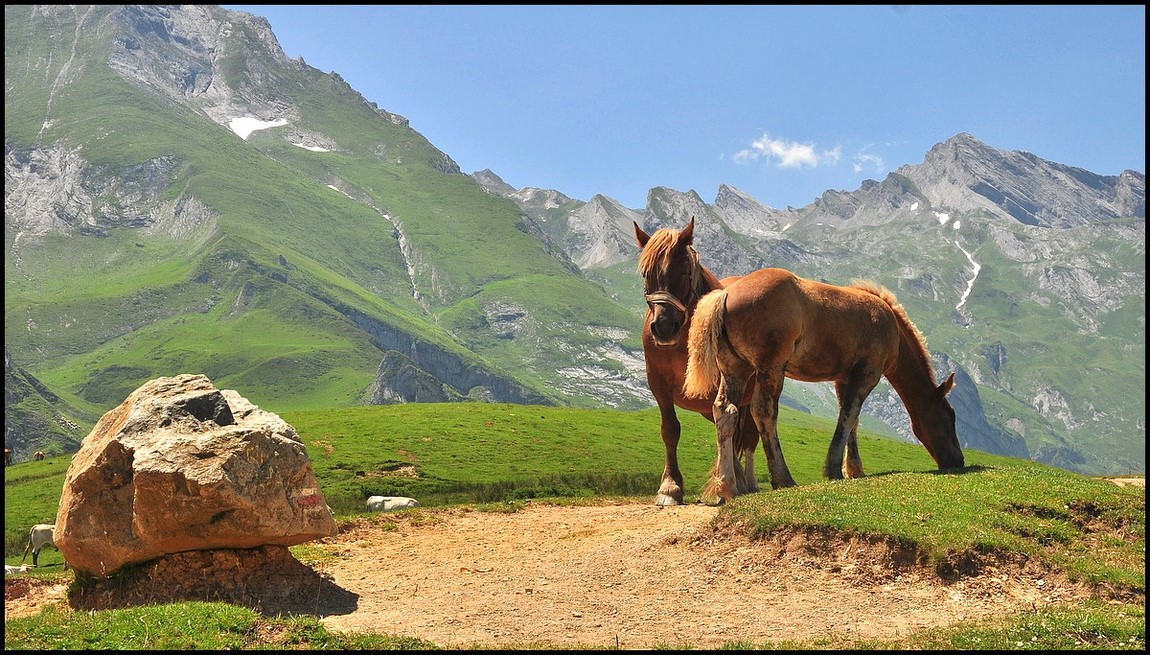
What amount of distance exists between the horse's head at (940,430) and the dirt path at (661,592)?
22.3ft

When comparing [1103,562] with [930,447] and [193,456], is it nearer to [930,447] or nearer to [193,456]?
[930,447]

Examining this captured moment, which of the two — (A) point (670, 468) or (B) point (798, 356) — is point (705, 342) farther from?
(A) point (670, 468)

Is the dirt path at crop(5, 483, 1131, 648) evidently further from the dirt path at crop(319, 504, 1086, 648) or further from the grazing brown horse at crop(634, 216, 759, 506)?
the grazing brown horse at crop(634, 216, 759, 506)

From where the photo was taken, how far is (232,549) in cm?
1538

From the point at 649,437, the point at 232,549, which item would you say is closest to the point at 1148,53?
the point at 232,549

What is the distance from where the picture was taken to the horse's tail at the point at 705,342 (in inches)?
728

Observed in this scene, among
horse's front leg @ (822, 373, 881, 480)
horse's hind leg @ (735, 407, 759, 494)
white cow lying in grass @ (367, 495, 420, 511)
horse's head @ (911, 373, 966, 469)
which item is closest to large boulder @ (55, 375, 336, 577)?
horse's hind leg @ (735, 407, 759, 494)

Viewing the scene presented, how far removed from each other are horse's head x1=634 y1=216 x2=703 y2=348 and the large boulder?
26.0 feet

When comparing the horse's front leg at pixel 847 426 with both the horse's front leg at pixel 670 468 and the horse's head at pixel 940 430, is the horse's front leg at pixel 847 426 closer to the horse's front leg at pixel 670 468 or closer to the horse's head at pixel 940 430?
the horse's head at pixel 940 430

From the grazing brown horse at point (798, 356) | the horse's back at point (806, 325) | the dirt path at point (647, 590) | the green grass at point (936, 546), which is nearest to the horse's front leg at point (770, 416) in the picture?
the grazing brown horse at point (798, 356)

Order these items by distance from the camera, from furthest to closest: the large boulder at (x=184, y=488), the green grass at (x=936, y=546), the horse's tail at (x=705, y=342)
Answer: the horse's tail at (x=705, y=342) → the large boulder at (x=184, y=488) → the green grass at (x=936, y=546)

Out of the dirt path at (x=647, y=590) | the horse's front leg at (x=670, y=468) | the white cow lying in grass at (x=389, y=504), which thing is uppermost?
the horse's front leg at (x=670, y=468)

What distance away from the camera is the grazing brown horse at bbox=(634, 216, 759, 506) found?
19047 mm

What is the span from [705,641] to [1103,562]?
701 centimetres
